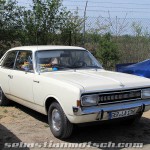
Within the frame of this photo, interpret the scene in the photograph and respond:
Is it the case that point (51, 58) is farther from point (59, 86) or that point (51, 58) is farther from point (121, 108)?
point (121, 108)

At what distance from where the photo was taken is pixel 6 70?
26.2ft

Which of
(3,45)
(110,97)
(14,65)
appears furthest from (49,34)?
(110,97)

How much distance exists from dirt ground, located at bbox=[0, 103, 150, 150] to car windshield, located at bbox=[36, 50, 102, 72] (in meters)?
1.15

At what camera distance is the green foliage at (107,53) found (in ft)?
42.5

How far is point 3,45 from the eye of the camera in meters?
12.8

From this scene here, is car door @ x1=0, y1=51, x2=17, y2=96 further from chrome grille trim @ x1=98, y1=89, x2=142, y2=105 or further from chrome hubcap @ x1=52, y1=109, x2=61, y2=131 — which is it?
chrome grille trim @ x1=98, y1=89, x2=142, y2=105

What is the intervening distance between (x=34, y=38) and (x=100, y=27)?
9.06 feet

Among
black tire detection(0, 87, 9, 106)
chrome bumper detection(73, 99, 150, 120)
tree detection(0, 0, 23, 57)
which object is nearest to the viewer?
chrome bumper detection(73, 99, 150, 120)

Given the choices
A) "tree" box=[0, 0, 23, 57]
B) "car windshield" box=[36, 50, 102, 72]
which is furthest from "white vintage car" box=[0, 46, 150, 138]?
"tree" box=[0, 0, 23, 57]

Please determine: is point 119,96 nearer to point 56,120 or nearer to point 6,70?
point 56,120

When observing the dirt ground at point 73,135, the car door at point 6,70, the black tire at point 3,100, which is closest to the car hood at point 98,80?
the dirt ground at point 73,135

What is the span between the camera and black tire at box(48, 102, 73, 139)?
5809 mm

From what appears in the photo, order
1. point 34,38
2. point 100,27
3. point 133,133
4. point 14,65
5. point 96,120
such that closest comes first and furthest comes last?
point 96,120, point 133,133, point 14,65, point 34,38, point 100,27

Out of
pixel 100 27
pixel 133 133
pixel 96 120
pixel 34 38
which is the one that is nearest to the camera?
pixel 96 120
